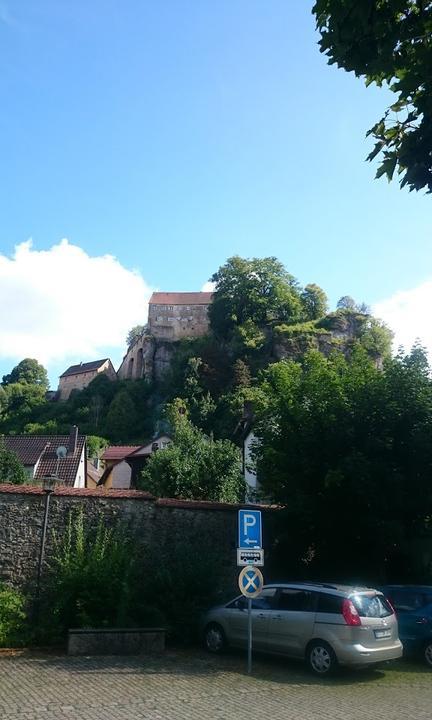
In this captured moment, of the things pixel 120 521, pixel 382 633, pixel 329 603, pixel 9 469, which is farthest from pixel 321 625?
pixel 9 469

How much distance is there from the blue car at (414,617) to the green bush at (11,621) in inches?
298

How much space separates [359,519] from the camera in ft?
49.1

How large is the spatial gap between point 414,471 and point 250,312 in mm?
78035

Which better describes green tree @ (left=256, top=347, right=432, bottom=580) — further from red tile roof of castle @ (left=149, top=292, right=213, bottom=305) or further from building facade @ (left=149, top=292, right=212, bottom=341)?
red tile roof of castle @ (left=149, top=292, right=213, bottom=305)

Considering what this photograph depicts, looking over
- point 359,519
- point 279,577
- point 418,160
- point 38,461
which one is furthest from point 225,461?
point 38,461

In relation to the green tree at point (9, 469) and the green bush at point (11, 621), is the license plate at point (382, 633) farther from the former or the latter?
the green tree at point (9, 469)

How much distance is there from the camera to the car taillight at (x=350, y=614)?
10.4 m

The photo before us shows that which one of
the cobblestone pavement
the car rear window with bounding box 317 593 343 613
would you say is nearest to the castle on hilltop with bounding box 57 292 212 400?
the cobblestone pavement

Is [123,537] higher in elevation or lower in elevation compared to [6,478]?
lower

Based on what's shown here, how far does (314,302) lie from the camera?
98.6 metres

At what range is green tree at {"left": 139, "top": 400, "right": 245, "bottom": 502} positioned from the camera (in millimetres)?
24844

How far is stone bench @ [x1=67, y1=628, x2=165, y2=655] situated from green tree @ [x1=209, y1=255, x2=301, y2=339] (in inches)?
3157

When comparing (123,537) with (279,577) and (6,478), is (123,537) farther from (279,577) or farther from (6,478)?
(6,478)

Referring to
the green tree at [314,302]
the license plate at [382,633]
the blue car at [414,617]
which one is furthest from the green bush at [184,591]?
the green tree at [314,302]
